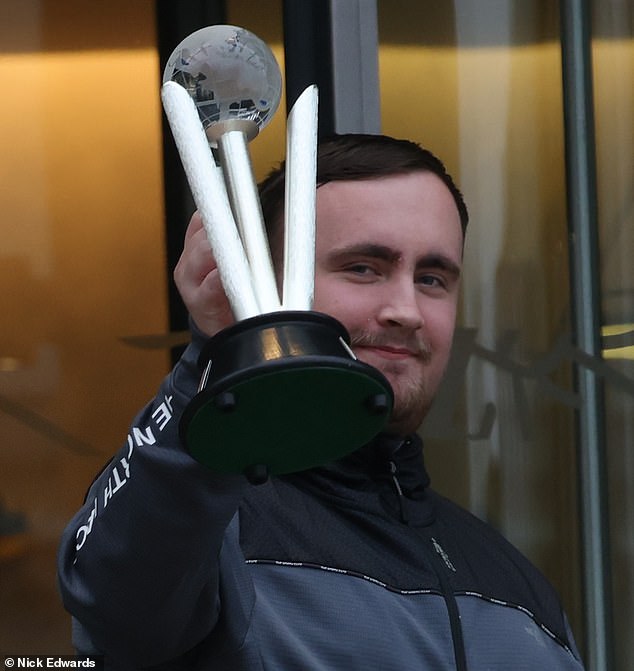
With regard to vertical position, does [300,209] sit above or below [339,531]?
above

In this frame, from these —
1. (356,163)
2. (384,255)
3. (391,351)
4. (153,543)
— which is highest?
(356,163)

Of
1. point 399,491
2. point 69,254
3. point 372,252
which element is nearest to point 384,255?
point 372,252

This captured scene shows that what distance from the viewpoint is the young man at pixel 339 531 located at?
3.88 ft

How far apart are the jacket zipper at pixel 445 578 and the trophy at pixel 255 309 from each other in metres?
0.57

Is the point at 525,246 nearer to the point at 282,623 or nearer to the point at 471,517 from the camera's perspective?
the point at 471,517

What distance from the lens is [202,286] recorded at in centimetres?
114

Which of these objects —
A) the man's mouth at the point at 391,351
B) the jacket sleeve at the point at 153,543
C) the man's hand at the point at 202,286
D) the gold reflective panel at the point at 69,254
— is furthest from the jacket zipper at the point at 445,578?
the gold reflective panel at the point at 69,254

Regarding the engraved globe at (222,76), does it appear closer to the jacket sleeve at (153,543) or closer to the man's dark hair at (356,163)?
the jacket sleeve at (153,543)

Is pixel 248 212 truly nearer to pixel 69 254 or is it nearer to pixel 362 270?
pixel 362 270

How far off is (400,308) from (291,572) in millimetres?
315

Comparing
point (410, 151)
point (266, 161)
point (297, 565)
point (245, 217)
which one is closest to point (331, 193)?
point (410, 151)

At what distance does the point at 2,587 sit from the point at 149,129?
2.82 feet

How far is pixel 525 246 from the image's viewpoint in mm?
2738

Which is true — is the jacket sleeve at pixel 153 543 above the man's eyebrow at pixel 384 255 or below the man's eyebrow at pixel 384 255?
below
